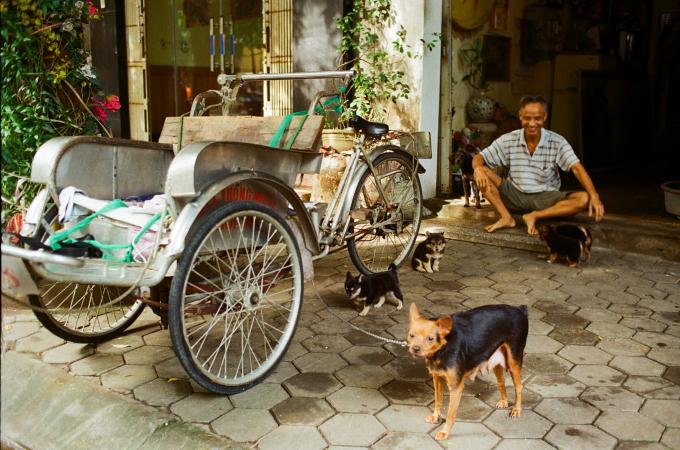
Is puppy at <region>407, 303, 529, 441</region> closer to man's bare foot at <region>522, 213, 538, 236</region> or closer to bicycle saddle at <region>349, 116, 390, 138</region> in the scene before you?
bicycle saddle at <region>349, 116, 390, 138</region>

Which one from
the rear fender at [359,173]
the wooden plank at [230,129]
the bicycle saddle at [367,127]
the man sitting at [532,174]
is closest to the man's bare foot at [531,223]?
the man sitting at [532,174]

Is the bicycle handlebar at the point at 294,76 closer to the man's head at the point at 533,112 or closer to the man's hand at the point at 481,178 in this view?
the man's head at the point at 533,112

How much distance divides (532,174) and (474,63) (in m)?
3.05

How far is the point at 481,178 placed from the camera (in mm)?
6426

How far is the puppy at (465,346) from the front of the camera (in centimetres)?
285

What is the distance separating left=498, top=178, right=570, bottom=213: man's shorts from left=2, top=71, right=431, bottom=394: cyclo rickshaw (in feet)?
7.88

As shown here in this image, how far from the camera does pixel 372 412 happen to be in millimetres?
3225

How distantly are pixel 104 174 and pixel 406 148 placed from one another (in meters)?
2.72

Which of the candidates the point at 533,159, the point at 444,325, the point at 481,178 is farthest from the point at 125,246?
the point at 533,159

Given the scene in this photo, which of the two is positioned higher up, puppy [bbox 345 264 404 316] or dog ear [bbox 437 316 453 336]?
dog ear [bbox 437 316 453 336]

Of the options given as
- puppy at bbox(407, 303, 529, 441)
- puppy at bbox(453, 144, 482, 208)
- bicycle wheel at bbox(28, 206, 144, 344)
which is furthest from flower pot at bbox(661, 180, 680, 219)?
bicycle wheel at bbox(28, 206, 144, 344)

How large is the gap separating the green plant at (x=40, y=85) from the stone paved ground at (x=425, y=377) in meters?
1.24

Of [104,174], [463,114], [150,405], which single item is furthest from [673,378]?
[463,114]

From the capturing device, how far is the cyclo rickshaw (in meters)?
3.06
